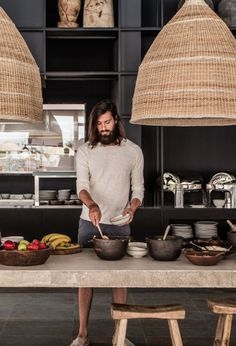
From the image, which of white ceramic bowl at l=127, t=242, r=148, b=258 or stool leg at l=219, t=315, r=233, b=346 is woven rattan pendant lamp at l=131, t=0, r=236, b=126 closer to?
white ceramic bowl at l=127, t=242, r=148, b=258

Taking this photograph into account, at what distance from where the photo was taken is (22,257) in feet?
9.42

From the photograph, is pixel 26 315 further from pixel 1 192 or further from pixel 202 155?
pixel 202 155

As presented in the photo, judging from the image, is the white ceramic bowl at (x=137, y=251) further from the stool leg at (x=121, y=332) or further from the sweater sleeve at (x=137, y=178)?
the sweater sleeve at (x=137, y=178)

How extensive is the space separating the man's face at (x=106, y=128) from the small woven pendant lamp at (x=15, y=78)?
41.7 inches

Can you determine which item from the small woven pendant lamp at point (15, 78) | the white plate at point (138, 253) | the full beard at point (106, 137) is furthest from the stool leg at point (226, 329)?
the full beard at point (106, 137)

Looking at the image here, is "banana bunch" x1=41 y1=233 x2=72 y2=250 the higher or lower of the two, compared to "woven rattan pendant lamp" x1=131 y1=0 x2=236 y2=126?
lower

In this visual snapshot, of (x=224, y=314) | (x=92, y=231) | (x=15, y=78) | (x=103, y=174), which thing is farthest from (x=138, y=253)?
(x=15, y=78)

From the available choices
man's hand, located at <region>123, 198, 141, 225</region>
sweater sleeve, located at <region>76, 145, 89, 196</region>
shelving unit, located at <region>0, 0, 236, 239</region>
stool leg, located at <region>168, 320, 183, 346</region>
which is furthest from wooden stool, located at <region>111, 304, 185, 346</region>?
shelving unit, located at <region>0, 0, 236, 239</region>

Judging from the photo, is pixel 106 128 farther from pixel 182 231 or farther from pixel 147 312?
pixel 182 231

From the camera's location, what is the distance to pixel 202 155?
6.01 m

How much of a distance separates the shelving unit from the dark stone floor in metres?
0.67

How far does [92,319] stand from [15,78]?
2.56 metres

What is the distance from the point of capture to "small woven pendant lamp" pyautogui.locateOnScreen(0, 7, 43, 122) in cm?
264

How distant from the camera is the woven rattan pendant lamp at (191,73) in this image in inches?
103
